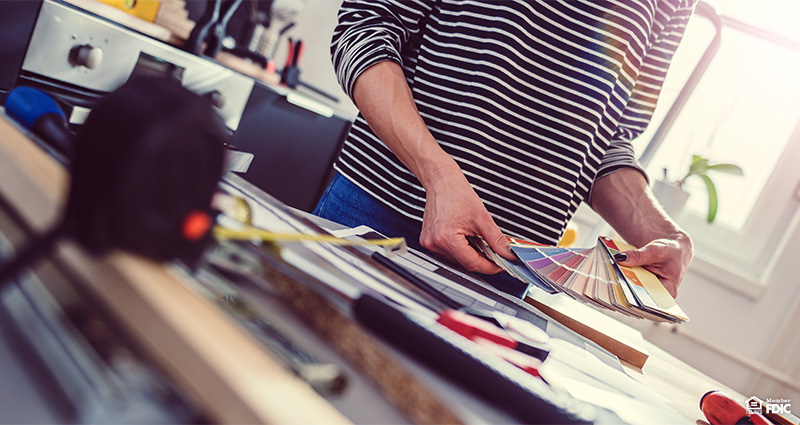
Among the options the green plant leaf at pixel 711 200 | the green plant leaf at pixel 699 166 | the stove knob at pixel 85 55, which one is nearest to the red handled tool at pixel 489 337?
the stove knob at pixel 85 55

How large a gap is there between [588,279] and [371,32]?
19.0 inches

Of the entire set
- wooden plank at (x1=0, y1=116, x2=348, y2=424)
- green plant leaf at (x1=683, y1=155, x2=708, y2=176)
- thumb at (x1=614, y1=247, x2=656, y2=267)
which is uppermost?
green plant leaf at (x1=683, y1=155, x2=708, y2=176)

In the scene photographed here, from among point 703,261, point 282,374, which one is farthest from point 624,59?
point 703,261

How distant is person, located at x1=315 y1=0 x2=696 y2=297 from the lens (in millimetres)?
816

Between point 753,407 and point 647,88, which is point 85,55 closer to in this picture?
point 647,88

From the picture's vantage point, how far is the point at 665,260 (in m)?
0.86

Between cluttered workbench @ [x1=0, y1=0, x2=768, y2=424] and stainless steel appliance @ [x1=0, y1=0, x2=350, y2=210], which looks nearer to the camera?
cluttered workbench @ [x1=0, y1=0, x2=768, y2=424]

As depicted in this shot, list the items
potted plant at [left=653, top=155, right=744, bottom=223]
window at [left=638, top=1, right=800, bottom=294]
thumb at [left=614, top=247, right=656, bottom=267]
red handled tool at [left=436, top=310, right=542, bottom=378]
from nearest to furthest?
1. red handled tool at [left=436, top=310, right=542, bottom=378]
2. thumb at [left=614, top=247, right=656, bottom=267]
3. potted plant at [left=653, top=155, right=744, bottom=223]
4. window at [left=638, top=1, right=800, bottom=294]

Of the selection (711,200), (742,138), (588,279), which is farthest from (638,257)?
(742,138)

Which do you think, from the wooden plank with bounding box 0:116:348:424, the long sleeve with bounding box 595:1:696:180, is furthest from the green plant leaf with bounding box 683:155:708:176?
the wooden plank with bounding box 0:116:348:424

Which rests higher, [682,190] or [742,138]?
[742,138]

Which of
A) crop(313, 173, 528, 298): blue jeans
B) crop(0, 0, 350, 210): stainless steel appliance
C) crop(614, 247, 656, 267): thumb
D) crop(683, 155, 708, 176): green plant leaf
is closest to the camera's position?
crop(614, 247, 656, 267): thumb

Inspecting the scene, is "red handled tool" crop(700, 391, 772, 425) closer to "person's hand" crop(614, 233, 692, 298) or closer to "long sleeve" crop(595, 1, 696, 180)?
"person's hand" crop(614, 233, 692, 298)

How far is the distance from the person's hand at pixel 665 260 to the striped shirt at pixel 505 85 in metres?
0.17
